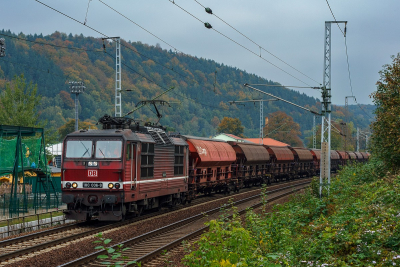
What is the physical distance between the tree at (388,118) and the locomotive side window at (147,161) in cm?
1045

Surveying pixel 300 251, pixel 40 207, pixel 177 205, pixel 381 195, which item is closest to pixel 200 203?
pixel 177 205

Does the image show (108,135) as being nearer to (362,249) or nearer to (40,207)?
(40,207)

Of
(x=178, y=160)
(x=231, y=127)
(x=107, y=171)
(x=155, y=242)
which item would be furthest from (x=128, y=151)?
(x=231, y=127)

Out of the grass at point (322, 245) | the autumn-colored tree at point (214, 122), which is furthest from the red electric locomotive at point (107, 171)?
the autumn-colored tree at point (214, 122)

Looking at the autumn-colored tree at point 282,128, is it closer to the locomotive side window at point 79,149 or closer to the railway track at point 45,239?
the locomotive side window at point 79,149

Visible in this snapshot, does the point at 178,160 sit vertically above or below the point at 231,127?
below

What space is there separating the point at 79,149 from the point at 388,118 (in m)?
13.5

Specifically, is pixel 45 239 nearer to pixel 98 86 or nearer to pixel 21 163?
pixel 21 163

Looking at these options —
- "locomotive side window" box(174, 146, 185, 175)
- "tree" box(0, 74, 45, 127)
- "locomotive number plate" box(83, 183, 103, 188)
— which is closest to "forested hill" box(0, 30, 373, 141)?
"tree" box(0, 74, 45, 127)

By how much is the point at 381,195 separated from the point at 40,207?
16.6 metres

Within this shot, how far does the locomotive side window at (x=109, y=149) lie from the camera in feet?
57.6

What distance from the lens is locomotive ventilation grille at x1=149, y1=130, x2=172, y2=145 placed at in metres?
20.4

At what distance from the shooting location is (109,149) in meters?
17.7

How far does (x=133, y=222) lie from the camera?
740 inches
